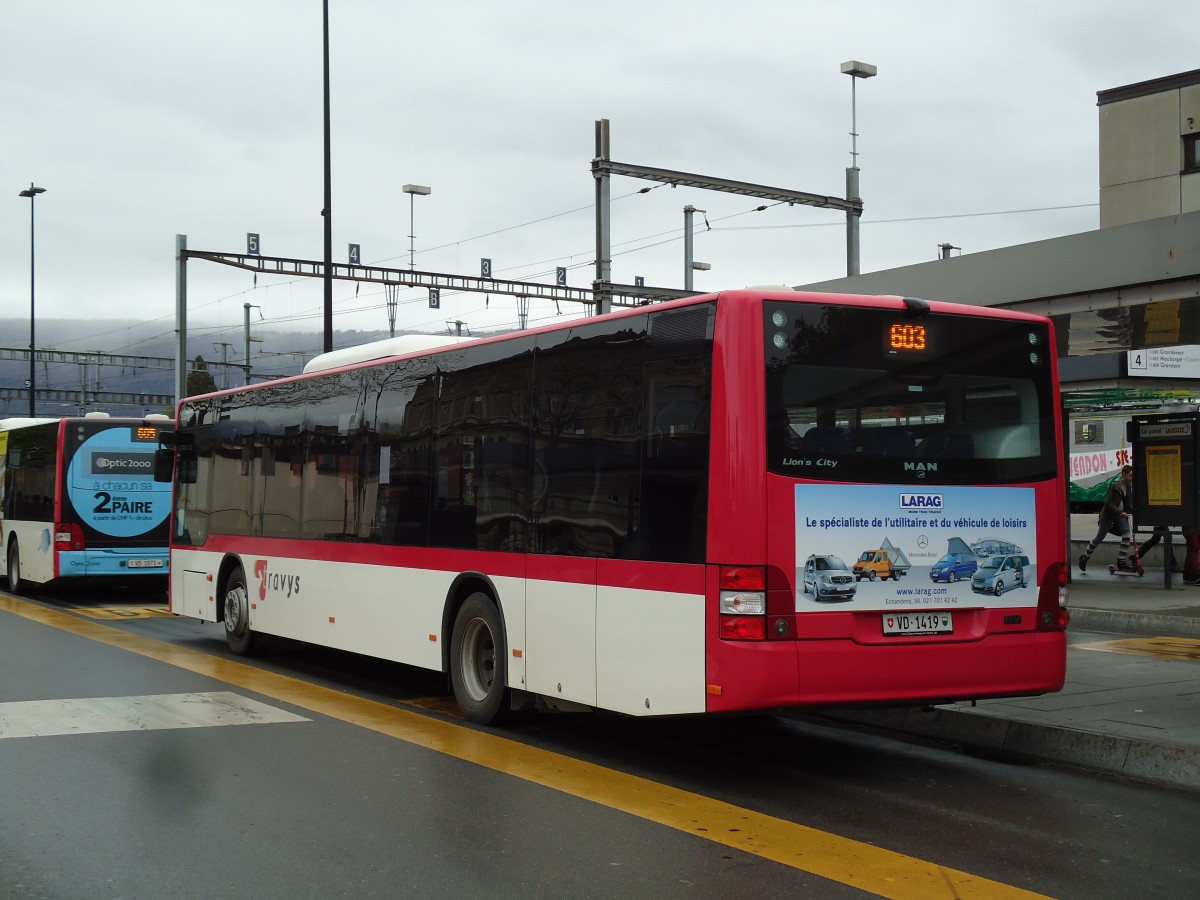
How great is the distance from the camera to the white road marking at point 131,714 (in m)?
9.41

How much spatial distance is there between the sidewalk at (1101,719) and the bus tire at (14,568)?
56.1 ft

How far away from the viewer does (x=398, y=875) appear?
228 inches

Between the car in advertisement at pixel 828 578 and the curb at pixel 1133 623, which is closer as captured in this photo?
the car in advertisement at pixel 828 578

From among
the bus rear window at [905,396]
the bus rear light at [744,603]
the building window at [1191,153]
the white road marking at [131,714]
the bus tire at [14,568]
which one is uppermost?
the building window at [1191,153]

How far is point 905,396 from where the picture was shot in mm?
7953

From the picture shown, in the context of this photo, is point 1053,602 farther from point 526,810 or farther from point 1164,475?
point 1164,475

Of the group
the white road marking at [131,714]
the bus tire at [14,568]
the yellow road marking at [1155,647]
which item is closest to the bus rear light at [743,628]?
the white road marking at [131,714]

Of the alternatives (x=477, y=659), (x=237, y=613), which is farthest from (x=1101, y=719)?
(x=237, y=613)

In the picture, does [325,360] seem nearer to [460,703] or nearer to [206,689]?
[206,689]

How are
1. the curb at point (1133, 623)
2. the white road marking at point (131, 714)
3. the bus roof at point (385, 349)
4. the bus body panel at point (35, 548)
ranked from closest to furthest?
the white road marking at point (131, 714) < the bus roof at point (385, 349) < the curb at point (1133, 623) < the bus body panel at point (35, 548)

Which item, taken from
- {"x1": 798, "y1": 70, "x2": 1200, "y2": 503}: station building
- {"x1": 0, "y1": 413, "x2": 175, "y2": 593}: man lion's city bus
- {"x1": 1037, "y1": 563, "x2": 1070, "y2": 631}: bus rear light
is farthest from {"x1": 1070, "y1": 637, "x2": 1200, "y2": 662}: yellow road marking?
{"x1": 0, "y1": 413, "x2": 175, "y2": 593}: man lion's city bus

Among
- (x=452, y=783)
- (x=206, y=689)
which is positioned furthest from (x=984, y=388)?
(x=206, y=689)

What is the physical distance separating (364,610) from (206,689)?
57.4 inches

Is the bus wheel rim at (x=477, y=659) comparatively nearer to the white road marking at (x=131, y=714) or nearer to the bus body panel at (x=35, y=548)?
the white road marking at (x=131, y=714)
